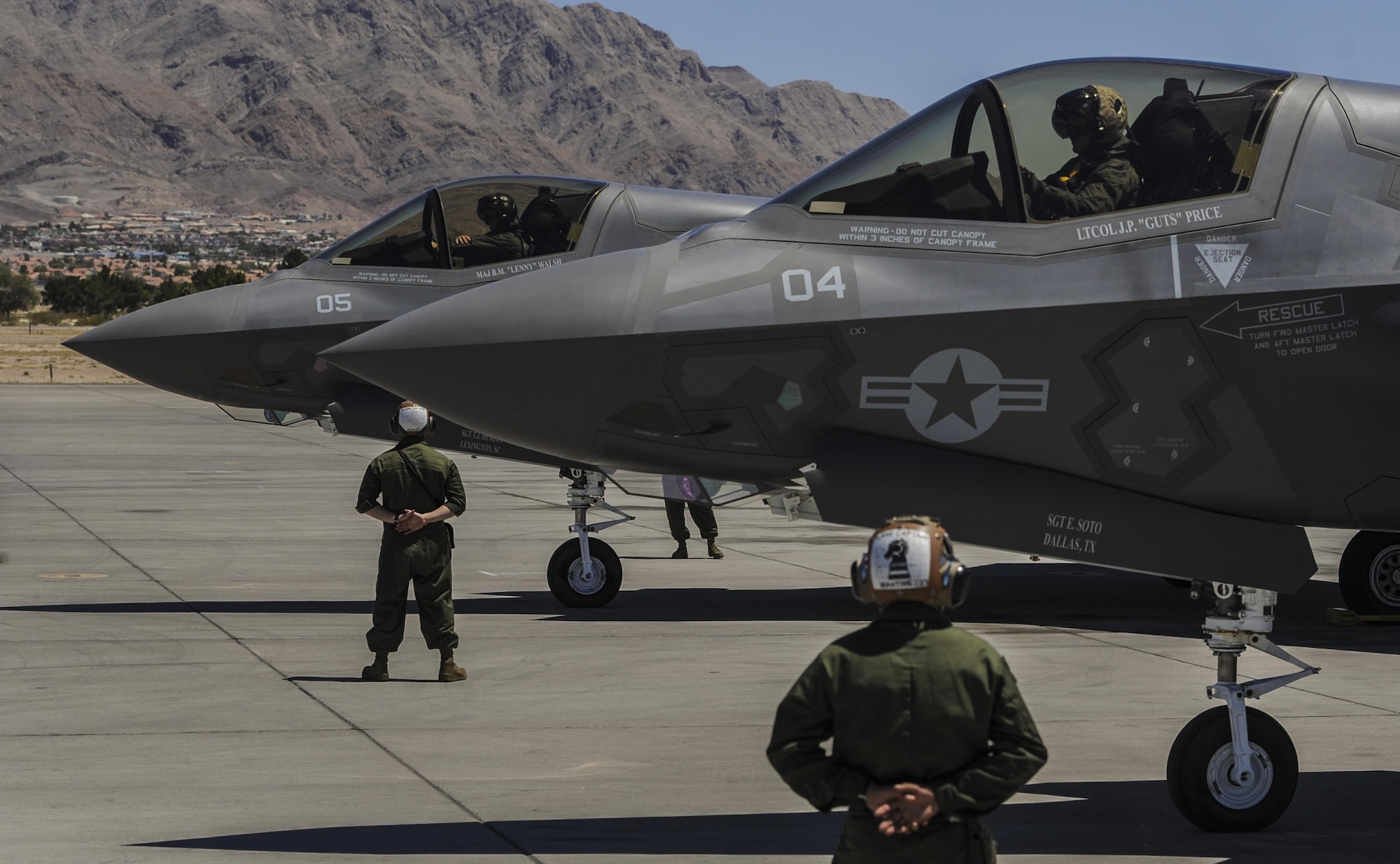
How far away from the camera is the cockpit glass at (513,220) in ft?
51.4

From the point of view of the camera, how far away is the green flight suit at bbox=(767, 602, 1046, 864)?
15.0 feet

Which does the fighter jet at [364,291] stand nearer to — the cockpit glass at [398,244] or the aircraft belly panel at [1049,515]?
the cockpit glass at [398,244]

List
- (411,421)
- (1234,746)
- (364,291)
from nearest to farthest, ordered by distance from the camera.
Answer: (1234,746) → (411,421) → (364,291)

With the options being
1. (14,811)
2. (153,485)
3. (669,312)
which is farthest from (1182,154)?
(153,485)

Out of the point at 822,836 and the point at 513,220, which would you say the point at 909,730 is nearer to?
the point at 822,836

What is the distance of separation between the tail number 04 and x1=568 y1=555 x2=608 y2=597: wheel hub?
812 cm

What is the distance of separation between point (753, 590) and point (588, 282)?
9488 millimetres

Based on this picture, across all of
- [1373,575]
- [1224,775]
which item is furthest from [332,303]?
[1224,775]

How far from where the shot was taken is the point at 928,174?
7.72 metres

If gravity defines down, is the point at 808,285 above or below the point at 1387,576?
above

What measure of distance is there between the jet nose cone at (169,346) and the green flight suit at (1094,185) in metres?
9.66

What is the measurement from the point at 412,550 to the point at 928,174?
5.22 m

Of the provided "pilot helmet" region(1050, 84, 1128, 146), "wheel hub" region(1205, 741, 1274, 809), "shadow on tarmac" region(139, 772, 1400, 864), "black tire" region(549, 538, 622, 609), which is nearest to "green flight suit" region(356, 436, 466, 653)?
"black tire" region(549, 538, 622, 609)

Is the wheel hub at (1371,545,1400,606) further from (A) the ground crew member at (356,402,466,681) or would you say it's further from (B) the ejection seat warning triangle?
(B) the ejection seat warning triangle
